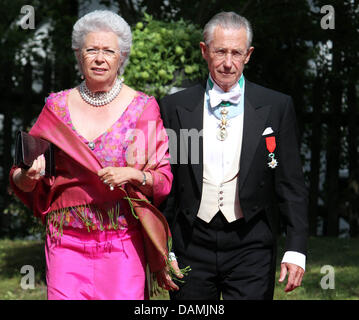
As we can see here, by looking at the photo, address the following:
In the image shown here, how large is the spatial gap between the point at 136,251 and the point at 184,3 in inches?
198

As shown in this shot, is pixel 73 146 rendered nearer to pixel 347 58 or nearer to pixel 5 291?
pixel 5 291

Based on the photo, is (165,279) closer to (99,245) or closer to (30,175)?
(99,245)

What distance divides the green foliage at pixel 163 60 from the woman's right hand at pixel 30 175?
214cm

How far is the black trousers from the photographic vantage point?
3.79 meters

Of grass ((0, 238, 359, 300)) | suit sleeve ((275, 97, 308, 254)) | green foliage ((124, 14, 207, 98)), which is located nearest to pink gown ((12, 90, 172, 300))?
suit sleeve ((275, 97, 308, 254))

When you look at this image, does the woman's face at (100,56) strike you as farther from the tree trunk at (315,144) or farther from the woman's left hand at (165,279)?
the tree trunk at (315,144)

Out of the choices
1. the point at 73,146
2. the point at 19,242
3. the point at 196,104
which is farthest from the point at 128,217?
the point at 19,242

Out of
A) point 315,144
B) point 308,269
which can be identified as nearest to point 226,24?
point 308,269

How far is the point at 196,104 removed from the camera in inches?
155

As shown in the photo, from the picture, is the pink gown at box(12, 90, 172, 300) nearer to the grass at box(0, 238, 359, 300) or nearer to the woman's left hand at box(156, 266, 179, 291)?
the woman's left hand at box(156, 266, 179, 291)

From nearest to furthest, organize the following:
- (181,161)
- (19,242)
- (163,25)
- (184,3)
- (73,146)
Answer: (73,146), (181,161), (163,25), (184,3), (19,242)

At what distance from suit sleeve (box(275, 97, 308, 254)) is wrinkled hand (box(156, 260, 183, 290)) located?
55 centimetres

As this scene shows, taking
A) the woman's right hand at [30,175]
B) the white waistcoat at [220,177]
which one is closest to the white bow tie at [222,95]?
the white waistcoat at [220,177]

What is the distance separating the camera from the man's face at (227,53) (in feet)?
12.4
